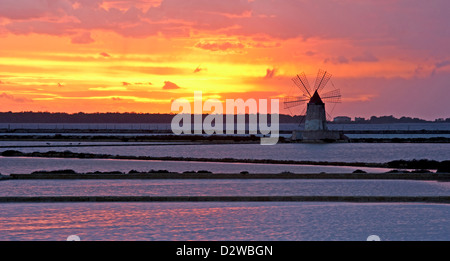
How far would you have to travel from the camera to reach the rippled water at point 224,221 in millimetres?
14367

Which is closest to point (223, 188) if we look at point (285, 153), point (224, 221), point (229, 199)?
point (229, 199)

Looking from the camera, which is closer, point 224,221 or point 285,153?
point 224,221

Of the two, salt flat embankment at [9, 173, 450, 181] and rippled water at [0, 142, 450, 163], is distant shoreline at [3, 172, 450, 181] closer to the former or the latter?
salt flat embankment at [9, 173, 450, 181]

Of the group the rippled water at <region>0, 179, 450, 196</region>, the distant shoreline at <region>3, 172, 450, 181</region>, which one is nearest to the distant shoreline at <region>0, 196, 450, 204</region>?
the rippled water at <region>0, 179, 450, 196</region>

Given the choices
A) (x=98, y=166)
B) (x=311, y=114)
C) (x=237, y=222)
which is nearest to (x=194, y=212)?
(x=237, y=222)

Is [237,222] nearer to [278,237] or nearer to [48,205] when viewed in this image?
[278,237]

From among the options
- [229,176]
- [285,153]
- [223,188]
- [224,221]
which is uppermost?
[285,153]

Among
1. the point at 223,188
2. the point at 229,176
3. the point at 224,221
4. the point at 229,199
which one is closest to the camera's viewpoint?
the point at 224,221

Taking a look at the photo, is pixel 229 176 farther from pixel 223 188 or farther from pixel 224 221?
pixel 224 221

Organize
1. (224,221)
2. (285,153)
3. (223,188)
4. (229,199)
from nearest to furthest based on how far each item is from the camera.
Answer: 1. (224,221)
2. (229,199)
3. (223,188)
4. (285,153)

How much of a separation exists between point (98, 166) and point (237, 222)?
23.7 metres

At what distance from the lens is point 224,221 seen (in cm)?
1645

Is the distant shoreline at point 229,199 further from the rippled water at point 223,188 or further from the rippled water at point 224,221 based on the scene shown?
the rippled water at point 223,188
